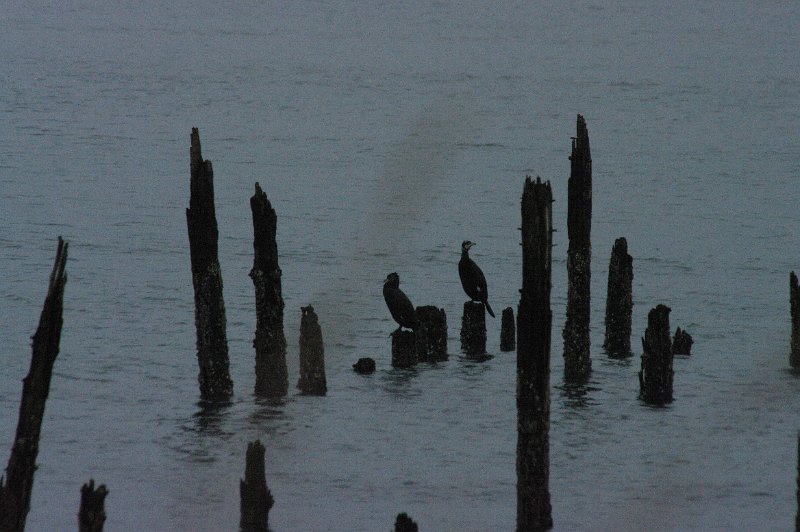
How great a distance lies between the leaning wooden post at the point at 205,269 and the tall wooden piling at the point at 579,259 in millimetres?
4648

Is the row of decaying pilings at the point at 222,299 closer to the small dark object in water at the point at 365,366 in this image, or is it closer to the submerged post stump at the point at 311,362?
the submerged post stump at the point at 311,362

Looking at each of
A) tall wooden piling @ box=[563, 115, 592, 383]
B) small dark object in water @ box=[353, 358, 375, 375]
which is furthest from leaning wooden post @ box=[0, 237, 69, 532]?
small dark object in water @ box=[353, 358, 375, 375]

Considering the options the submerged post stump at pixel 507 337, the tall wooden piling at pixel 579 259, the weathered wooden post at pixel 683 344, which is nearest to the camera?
the tall wooden piling at pixel 579 259

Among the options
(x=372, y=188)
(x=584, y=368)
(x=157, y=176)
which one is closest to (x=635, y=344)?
(x=584, y=368)

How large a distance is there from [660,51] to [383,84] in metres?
20.5

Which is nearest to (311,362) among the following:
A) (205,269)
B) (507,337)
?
(205,269)

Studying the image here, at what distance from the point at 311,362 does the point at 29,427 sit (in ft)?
29.3

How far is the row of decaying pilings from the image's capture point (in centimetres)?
1734

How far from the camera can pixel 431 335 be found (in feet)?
70.9

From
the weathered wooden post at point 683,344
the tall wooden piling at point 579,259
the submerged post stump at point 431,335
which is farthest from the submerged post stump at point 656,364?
the weathered wooden post at point 683,344

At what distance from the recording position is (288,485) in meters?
16.0

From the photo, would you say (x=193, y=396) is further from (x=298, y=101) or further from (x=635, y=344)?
(x=298, y=101)

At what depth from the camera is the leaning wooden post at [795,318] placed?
2042 cm

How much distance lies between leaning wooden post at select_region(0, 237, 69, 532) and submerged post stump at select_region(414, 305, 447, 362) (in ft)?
36.1
